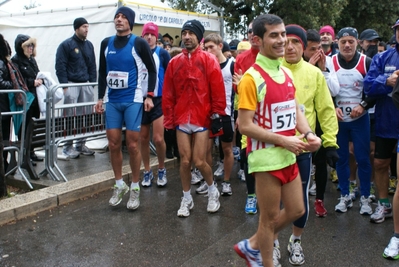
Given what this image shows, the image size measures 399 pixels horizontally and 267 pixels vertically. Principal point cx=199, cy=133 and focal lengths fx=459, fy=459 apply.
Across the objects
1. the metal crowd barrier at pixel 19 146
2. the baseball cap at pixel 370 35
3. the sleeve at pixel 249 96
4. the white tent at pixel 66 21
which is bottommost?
the metal crowd barrier at pixel 19 146

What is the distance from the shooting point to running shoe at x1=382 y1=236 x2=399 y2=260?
13.3 ft

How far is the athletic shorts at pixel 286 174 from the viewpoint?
3205mm

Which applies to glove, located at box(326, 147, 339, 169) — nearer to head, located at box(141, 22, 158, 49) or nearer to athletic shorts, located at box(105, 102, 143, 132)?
athletic shorts, located at box(105, 102, 143, 132)

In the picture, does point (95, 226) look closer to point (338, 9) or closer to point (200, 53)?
point (200, 53)

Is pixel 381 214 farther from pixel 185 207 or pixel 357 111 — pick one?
pixel 185 207

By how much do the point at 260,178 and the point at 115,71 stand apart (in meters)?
2.71

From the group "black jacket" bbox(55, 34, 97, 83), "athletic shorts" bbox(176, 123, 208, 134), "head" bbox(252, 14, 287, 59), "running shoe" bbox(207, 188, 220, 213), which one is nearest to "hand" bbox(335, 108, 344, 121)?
"athletic shorts" bbox(176, 123, 208, 134)

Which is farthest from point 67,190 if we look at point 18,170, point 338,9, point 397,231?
point 338,9

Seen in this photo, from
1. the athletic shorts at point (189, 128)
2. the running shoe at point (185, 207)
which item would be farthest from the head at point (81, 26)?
the running shoe at point (185, 207)

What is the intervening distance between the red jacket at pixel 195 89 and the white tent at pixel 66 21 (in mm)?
4787

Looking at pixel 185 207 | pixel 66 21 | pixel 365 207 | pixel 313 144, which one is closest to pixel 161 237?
pixel 185 207

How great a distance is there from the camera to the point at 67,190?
19.0ft

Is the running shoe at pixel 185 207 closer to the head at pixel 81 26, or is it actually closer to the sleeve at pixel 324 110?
the sleeve at pixel 324 110

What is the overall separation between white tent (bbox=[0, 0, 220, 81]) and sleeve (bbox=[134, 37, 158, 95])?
442cm
